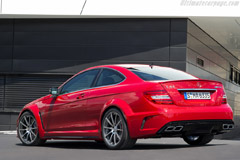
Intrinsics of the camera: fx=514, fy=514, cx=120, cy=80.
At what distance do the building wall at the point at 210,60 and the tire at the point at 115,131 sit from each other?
12.3m

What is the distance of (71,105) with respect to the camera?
9.00m

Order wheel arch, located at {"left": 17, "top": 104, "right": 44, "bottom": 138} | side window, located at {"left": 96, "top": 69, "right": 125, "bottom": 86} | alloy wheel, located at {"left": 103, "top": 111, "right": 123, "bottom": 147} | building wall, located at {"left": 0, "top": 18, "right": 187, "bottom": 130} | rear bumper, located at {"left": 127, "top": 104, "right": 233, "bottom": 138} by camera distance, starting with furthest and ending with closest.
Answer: building wall, located at {"left": 0, "top": 18, "right": 187, "bottom": 130} → wheel arch, located at {"left": 17, "top": 104, "right": 44, "bottom": 138} → side window, located at {"left": 96, "top": 69, "right": 125, "bottom": 86} → alloy wheel, located at {"left": 103, "top": 111, "right": 123, "bottom": 147} → rear bumper, located at {"left": 127, "top": 104, "right": 233, "bottom": 138}

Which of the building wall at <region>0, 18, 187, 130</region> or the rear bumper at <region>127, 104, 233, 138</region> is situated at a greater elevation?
the building wall at <region>0, 18, 187, 130</region>

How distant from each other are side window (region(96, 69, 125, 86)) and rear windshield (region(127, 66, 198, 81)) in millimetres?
246

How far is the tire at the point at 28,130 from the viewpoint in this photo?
9.73 m

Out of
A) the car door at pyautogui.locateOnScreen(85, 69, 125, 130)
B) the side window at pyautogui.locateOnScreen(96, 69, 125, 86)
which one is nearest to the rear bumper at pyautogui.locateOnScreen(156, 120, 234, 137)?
the car door at pyautogui.locateOnScreen(85, 69, 125, 130)

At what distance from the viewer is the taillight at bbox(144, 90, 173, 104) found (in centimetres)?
766

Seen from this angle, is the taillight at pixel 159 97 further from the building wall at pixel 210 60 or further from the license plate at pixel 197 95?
the building wall at pixel 210 60

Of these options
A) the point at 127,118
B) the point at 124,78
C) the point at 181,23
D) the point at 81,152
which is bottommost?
the point at 81,152

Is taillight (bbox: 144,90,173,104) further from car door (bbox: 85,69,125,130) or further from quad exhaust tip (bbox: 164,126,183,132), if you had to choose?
car door (bbox: 85,69,125,130)

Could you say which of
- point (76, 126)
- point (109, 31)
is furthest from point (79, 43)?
point (76, 126)

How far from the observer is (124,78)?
325 inches
